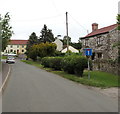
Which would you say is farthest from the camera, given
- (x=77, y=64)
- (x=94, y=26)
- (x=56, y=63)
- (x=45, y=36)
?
(x=45, y=36)

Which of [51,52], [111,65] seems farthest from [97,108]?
[51,52]

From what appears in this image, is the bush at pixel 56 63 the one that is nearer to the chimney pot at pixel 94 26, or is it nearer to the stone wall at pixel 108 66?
the stone wall at pixel 108 66

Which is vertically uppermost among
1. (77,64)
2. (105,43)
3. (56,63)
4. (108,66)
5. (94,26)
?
(94,26)

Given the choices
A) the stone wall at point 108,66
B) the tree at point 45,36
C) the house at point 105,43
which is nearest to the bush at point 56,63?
the stone wall at point 108,66

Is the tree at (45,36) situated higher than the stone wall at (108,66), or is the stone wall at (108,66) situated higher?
the tree at (45,36)

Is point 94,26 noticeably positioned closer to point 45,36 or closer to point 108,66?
point 108,66

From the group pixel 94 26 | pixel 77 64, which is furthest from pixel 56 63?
pixel 94 26

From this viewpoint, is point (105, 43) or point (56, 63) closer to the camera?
point (56, 63)

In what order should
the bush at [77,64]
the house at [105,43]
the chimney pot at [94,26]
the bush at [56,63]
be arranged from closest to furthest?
the bush at [77,64] < the bush at [56,63] < the house at [105,43] < the chimney pot at [94,26]

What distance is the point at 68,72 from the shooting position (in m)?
21.5

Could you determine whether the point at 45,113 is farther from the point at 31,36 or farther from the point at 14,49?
the point at 14,49

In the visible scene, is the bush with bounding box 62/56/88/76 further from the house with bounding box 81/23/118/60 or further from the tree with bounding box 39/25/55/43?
the tree with bounding box 39/25/55/43

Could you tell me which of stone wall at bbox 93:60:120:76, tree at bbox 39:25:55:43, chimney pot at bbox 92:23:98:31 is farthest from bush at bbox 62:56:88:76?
tree at bbox 39:25:55:43

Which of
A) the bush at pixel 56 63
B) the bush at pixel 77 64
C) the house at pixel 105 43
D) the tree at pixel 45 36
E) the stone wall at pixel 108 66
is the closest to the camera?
the bush at pixel 77 64
